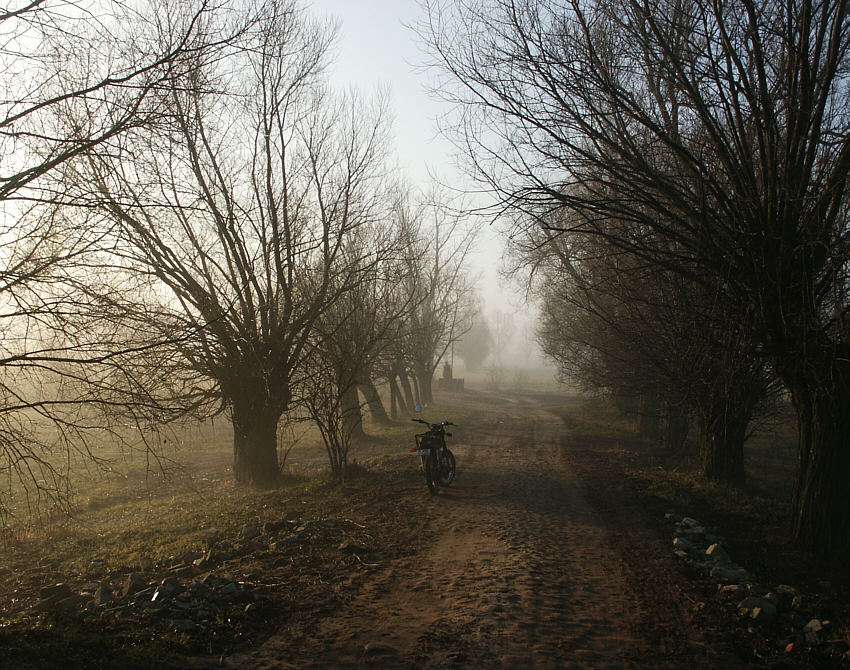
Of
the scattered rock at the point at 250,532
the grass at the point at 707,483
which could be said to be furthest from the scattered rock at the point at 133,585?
the grass at the point at 707,483

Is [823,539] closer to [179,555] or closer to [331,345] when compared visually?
[179,555]

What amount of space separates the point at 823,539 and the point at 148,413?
7.87 metres

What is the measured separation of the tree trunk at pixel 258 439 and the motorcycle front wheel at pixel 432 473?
4.66 m

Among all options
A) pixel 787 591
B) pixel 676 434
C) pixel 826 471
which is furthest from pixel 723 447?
pixel 787 591

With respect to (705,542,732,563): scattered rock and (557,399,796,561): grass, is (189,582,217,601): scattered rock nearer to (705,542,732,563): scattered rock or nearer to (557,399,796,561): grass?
(705,542,732,563): scattered rock

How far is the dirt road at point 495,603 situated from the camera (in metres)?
4.32

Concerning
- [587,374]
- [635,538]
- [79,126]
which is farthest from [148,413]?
[587,374]

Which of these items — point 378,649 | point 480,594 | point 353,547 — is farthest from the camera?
point 353,547

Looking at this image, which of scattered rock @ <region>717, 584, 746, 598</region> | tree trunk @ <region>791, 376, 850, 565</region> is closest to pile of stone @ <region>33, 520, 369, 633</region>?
scattered rock @ <region>717, 584, 746, 598</region>

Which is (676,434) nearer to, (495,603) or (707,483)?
(707,483)

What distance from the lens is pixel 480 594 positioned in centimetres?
545

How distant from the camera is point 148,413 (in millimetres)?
6719

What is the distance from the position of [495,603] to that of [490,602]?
5 cm

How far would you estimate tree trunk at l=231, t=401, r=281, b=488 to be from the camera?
1291 cm
